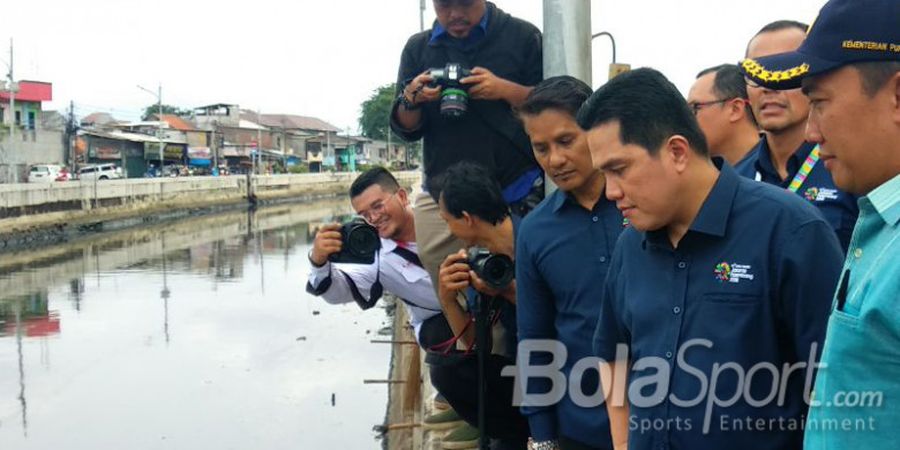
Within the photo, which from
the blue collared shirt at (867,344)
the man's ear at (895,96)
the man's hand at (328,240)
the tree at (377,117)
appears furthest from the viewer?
the tree at (377,117)

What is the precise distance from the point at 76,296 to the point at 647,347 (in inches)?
683

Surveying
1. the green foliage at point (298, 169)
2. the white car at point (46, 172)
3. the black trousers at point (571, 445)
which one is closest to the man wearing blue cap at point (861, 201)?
the black trousers at point (571, 445)

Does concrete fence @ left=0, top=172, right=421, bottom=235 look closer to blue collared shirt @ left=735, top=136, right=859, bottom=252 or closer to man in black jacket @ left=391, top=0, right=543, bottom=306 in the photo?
man in black jacket @ left=391, top=0, right=543, bottom=306

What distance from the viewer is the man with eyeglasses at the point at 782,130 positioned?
2270mm

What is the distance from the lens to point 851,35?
45.5 inches

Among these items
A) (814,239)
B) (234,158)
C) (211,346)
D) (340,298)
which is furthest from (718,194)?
(234,158)

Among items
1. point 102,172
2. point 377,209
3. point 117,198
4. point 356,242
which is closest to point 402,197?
point 377,209

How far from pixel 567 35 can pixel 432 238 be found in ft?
2.86

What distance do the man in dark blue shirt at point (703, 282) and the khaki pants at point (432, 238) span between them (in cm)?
141

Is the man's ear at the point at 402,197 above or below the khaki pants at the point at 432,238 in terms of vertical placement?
above

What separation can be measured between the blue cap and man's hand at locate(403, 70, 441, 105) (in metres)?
1.83

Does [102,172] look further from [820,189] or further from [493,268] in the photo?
[820,189]

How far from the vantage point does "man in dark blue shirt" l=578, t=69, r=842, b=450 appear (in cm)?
153

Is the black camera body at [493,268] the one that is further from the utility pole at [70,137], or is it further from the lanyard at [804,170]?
the utility pole at [70,137]
